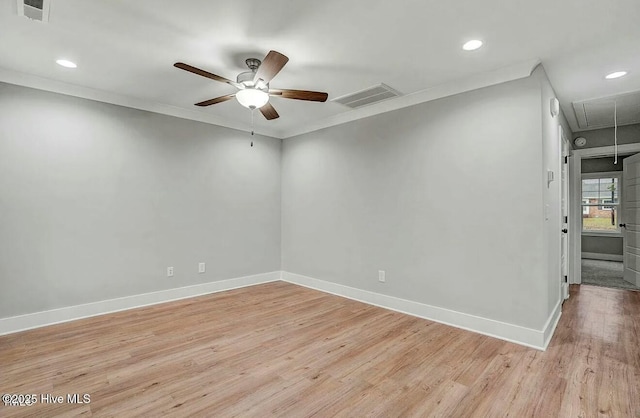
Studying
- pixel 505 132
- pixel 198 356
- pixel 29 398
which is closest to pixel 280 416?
pixel 198 356

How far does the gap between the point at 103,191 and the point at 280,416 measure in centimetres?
326

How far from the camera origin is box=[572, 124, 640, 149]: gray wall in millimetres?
4682

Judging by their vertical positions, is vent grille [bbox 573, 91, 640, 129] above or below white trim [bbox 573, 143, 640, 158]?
above

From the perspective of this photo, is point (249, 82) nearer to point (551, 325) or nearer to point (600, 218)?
point (551, 325)

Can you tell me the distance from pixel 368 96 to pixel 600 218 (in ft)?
26.0

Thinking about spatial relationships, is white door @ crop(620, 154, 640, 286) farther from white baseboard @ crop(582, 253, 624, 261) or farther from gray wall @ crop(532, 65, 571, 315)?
white baseboard @ crop(582, 253, 624, 261)

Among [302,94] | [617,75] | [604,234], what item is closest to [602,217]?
[604,234]

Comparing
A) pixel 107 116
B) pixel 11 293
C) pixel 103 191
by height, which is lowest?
pixel 11 293

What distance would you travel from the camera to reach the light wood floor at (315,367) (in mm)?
1971

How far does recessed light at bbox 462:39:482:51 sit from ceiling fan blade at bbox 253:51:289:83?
1492 mm

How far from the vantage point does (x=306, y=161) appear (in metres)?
5.06

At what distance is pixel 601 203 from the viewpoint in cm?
766

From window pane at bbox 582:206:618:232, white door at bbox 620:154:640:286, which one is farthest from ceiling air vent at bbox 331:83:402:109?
window pane at bbox 582:206:618:232

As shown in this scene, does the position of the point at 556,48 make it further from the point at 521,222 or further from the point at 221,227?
the point at 221,227
